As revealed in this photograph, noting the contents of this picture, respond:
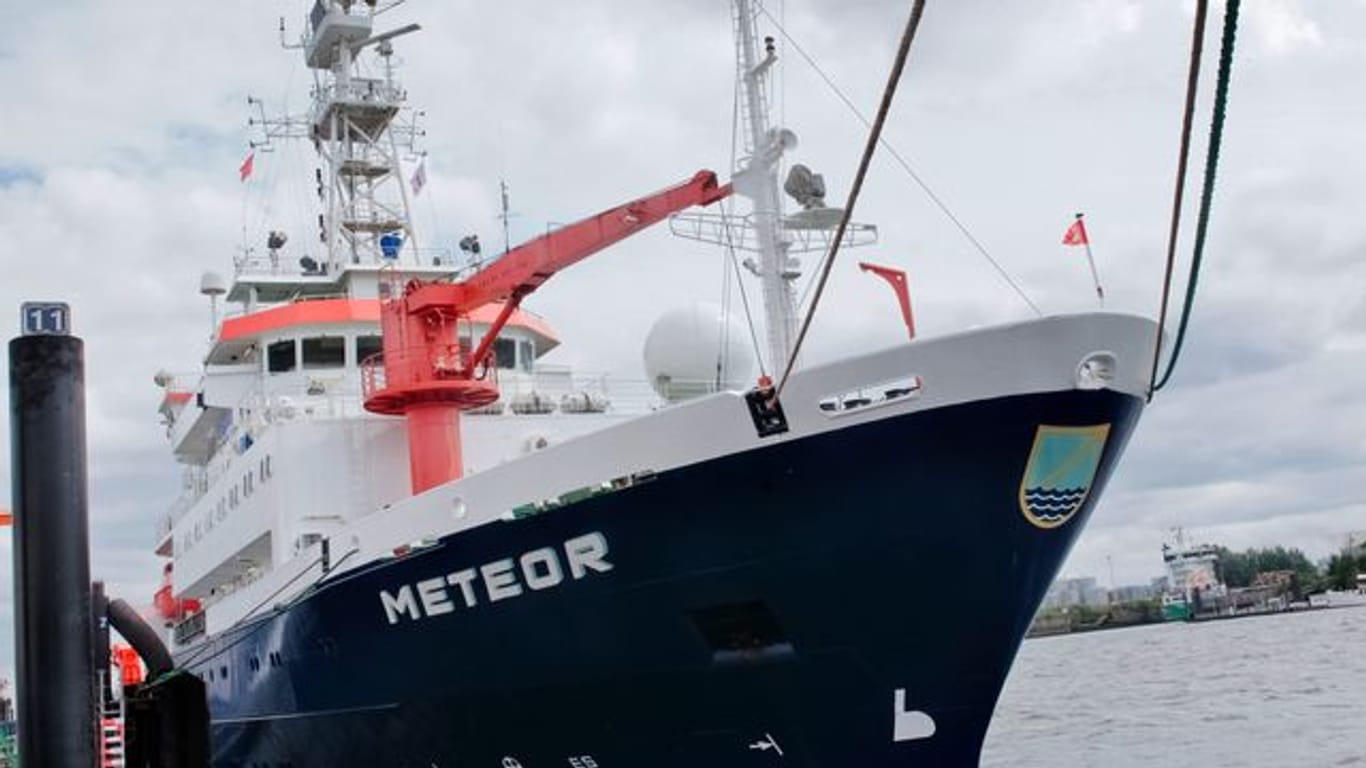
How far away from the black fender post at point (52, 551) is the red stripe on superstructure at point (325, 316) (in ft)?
49.4

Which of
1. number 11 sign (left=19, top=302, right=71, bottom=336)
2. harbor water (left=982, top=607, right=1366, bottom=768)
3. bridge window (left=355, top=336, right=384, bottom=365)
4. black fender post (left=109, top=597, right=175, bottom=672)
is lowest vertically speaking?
harbor water (left=982, top=607, right=1366, bottom=768)

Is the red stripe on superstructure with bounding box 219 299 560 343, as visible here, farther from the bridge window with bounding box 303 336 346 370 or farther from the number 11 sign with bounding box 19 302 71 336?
the number 11 sign with bounding box 19 302 71 336

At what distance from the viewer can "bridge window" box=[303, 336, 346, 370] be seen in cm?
2272

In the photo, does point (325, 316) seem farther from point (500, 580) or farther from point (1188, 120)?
point (1188, 120)

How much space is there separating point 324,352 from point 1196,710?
19091mm

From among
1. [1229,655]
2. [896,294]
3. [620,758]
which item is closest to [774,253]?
[896,294]

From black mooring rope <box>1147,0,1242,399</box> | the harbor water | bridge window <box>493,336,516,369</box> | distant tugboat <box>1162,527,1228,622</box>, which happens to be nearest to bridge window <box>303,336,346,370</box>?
bridge window <box>493,336,516,369</box>

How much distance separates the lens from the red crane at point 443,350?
1733 centimetres

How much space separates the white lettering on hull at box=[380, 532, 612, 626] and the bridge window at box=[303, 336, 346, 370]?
28.5 ft

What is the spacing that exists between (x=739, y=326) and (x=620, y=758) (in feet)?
27.5

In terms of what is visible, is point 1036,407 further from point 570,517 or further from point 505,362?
point 505,362

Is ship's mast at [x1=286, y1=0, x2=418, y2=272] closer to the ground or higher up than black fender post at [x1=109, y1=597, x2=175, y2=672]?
higher up

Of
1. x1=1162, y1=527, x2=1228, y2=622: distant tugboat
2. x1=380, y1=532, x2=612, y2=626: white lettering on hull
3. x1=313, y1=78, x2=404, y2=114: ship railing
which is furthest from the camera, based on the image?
x1=1162, y1=527, x2=1228, y2=622: distant tugboat

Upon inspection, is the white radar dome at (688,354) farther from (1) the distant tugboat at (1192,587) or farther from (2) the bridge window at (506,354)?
(1) the distant tugboat at (1192,587)
